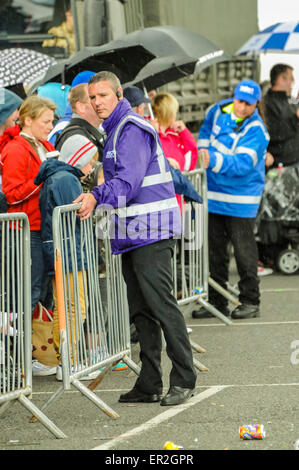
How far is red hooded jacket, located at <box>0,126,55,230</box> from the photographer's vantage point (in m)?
7.46

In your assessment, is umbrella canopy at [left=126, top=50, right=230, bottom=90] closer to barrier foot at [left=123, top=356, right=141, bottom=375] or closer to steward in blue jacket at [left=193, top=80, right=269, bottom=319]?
steward in blue jacket at [left=193, top=80, right=269, bottom=319]

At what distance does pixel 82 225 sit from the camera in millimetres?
6586

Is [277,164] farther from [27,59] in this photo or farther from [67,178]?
[67,178]

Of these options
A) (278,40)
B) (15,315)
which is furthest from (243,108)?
(278,40)

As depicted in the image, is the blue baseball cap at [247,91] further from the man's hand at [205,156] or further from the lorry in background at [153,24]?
the lorry in background at [153,24]

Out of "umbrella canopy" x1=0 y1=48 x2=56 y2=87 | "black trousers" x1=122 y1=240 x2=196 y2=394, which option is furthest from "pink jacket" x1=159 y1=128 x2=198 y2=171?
"black trousers" x1=122 y1=240 x2=196 y2=394

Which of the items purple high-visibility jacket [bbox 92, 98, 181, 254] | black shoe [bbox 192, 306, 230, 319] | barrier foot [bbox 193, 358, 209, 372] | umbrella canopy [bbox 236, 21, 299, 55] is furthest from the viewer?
umbrella canopy [bbox 236, 21, 299, 55]

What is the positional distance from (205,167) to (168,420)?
3.74 m

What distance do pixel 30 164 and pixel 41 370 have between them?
62.8 inches

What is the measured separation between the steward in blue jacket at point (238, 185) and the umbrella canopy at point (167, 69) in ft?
1.90

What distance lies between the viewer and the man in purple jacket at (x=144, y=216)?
20.9 feet

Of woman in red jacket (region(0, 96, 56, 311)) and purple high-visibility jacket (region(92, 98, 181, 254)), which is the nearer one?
purple high-visibility jacket (region(92, 98, 181, 254))

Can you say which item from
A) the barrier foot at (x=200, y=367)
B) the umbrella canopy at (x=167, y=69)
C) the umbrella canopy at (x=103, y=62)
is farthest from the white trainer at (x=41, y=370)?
the umbrella canopy at (x=167, y=69)

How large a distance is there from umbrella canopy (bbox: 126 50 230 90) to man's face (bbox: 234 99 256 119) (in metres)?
0.61
